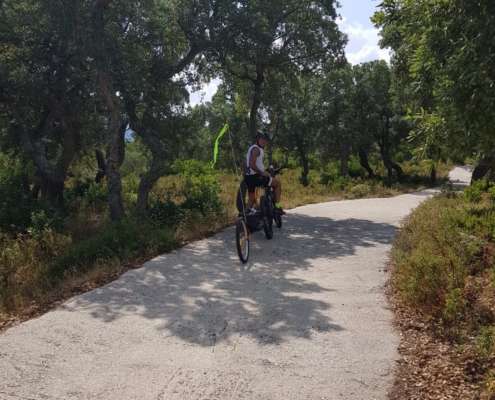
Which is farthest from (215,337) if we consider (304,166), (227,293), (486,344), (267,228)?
(304,166)

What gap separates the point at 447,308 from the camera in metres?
4.67

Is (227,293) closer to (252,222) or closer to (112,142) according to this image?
(252,222)

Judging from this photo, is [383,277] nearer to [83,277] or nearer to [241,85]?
[83,277]

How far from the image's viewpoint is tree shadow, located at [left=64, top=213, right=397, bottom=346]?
4961mm

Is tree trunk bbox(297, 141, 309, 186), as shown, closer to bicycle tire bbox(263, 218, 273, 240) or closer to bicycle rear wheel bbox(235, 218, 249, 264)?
bicycle tire bbox(263, 218, 273, 240)

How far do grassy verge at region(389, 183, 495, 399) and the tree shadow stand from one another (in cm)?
92

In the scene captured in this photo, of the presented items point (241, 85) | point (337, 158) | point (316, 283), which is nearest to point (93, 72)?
point (241, 85)

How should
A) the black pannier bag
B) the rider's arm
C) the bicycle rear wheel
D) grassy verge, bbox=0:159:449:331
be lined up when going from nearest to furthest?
grassy verge, bbox=0:159:449:331, the bicycle rear wheel, the black pannier bag, the rider's arm

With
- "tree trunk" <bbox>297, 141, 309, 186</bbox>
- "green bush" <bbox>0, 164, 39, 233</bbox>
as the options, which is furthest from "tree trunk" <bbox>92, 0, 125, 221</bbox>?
"tree trunk" <bbox>297, 141, 309, 186</bbox>

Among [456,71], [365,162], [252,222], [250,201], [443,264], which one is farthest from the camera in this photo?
[365,162]

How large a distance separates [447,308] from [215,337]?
93.8 inches

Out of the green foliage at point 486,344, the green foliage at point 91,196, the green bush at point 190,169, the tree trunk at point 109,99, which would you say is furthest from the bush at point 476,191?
the green bush at point 190,169

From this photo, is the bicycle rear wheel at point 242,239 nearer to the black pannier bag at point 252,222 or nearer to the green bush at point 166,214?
the black pannier bag at point 252,222

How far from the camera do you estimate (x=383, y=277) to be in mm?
6793
